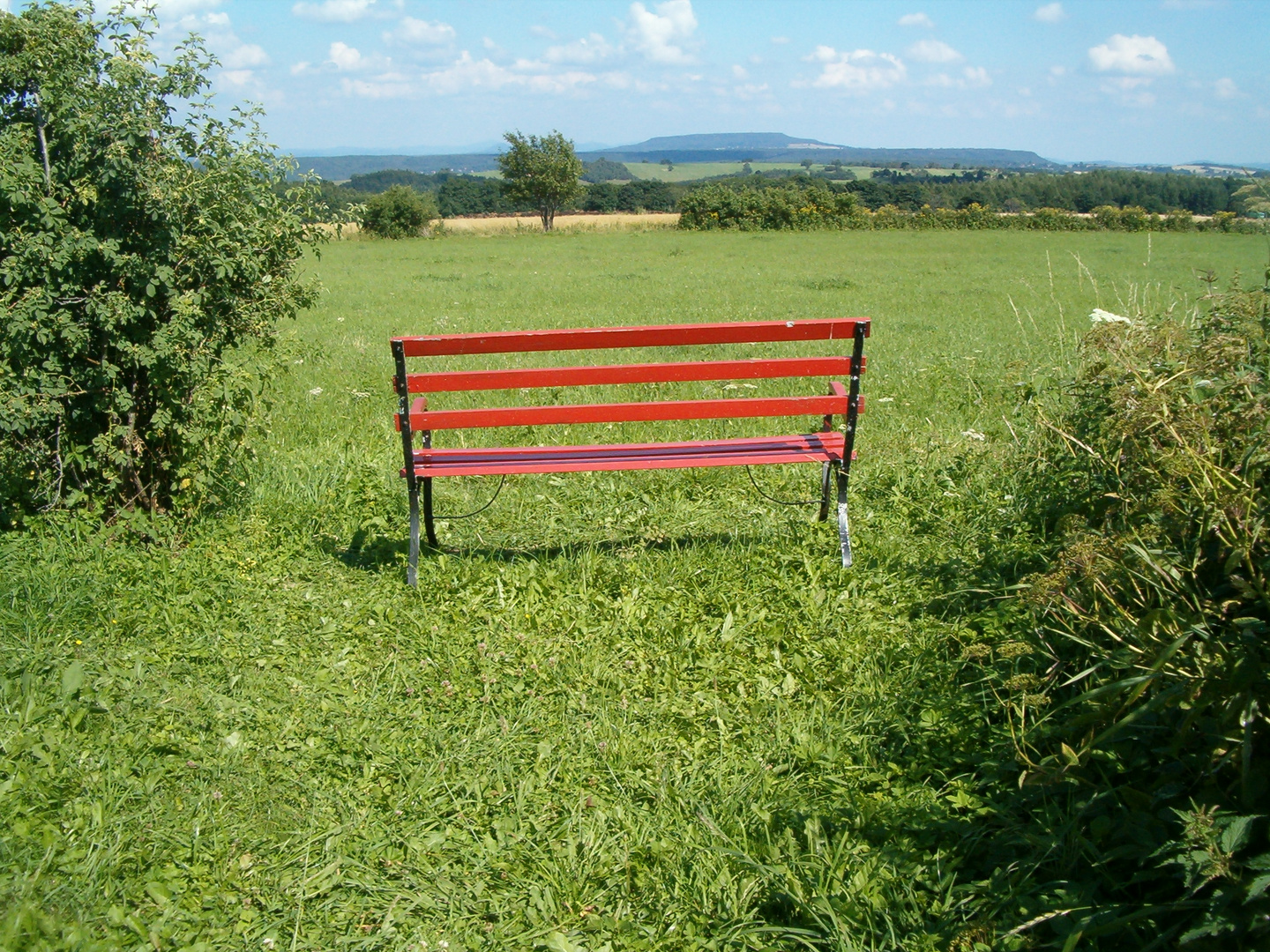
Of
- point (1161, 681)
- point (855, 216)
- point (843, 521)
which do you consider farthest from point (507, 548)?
point (855, 216)

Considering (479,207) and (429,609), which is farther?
(479,207)

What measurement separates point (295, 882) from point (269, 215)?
367cm

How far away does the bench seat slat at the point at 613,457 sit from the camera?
14.5ft

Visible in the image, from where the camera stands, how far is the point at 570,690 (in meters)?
3.61

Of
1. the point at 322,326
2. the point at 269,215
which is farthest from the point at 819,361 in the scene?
the point at 322,326

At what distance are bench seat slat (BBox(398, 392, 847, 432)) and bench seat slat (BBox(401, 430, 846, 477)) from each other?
0.14m

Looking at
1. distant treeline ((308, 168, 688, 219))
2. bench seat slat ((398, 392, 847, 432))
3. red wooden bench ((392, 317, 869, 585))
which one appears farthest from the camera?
distant treeline ((308, 168, 688, 219))

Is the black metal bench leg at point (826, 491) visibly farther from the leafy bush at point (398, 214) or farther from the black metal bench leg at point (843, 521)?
the leafy bush at point (398, 214)

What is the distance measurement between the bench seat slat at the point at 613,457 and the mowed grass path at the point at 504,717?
504mm

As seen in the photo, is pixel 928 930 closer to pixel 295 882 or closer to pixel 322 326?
pixel 295 882

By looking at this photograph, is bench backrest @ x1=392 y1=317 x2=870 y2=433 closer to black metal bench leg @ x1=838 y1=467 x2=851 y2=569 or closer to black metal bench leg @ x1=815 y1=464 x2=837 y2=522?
black metal bench leg @ x1=838 y1=467 x2=851 y2=569

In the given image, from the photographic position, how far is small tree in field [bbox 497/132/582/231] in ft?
192

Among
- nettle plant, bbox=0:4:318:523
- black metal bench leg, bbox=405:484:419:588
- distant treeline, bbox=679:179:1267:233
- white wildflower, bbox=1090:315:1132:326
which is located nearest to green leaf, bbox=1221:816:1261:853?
white wildflower, bbox=1090:315:1132:326

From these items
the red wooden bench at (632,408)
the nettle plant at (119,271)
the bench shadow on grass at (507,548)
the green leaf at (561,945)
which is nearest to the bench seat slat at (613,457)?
the red wooden bench at (632,408)
